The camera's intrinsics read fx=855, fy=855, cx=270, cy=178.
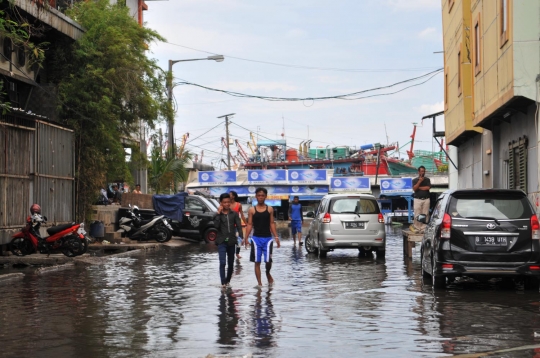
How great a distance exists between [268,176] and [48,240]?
50.9 metres

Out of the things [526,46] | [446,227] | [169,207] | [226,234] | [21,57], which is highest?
[21,57]

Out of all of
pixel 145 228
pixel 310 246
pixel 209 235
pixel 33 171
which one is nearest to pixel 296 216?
pixel 209 235

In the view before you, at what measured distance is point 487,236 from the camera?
14.1 metres

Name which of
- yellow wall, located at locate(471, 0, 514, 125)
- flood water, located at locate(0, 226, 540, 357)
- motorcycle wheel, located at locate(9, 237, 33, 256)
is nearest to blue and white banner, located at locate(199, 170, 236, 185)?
yellow wall, located at locate(471, 0, 514, 125)

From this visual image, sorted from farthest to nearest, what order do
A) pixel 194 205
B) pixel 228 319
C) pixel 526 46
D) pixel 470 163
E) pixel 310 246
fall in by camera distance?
pixel 194 205
pixel 470 163
pixel 310 246
pixel 526 46
pixel 228 319

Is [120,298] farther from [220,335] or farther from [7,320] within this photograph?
[220,335]

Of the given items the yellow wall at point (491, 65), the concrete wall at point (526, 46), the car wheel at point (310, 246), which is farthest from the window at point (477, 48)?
the car wheel at point (310, 246)

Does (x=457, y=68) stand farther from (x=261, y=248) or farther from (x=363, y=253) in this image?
(x=261, y=248)

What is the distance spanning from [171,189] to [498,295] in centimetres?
3443

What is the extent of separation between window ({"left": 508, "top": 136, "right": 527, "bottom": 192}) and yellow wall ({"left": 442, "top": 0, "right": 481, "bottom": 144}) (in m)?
3.92

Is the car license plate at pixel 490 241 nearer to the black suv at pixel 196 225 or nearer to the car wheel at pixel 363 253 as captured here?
the car wheel at pixel 363 253

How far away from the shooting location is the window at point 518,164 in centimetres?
2159

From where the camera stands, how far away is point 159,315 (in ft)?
37.9

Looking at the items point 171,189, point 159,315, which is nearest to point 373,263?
point 159,315
